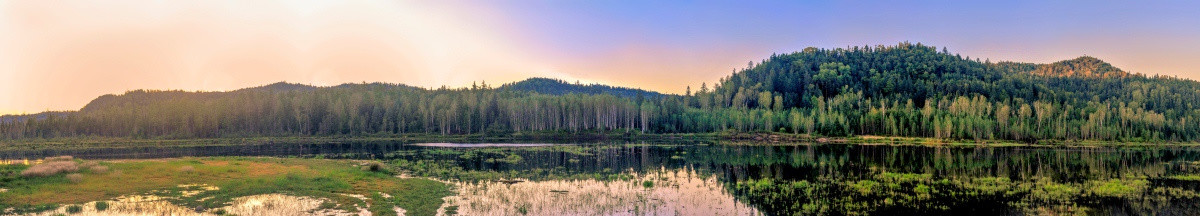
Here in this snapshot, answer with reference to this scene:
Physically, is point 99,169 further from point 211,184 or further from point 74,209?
point 74,209

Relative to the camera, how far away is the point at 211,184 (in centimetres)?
3728

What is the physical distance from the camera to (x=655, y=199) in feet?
114

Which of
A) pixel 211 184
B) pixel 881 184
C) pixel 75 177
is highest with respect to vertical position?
pixel 75 177

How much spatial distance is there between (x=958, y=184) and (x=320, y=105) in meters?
190

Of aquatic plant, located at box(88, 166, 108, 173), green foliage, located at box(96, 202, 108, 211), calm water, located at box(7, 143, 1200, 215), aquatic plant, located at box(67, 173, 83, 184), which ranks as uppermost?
aquatic plant, located at box(88, 166, 108, 173)

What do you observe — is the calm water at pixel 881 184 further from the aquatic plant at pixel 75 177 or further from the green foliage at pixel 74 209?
the green foliage at pixel 74 209

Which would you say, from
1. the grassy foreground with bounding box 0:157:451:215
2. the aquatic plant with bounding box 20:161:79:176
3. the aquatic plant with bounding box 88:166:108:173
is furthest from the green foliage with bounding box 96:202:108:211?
the aquatic plant with bounding box 88:166:108:173

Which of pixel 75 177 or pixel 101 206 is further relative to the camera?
pixel 75 177

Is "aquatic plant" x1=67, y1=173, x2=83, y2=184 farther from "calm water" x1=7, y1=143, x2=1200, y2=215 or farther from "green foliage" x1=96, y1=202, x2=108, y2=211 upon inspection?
"calm water" x1=7, y1=143, x2=1200, y2=215

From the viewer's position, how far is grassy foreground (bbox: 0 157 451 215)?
3038cm

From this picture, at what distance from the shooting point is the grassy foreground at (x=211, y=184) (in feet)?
99.7

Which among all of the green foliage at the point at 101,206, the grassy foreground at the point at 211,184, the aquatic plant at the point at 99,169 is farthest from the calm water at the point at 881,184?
the aquatic plant at the point at 99,169

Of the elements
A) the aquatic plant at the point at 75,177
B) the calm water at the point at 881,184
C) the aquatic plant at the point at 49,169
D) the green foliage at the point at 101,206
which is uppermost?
the aquatic plant at the point at 49,169

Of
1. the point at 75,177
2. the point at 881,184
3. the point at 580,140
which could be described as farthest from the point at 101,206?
the point at 580,140
